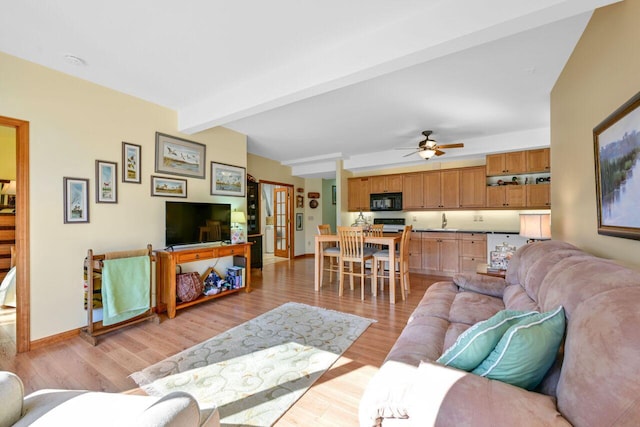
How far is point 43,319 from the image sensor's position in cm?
251

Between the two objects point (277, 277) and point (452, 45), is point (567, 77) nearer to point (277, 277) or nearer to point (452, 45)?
point (452, 45)

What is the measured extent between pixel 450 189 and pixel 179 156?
5.06m

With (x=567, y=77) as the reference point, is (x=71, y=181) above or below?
below

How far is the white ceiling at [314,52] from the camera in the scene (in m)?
Result: 1.80

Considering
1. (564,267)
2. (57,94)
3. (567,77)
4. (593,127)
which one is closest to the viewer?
(564,267)

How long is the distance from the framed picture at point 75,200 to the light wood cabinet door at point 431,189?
568 cm

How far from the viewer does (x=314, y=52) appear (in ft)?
7.73

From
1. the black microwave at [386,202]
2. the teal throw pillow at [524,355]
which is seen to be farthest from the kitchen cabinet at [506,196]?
the teal throw pillow at [524,355]

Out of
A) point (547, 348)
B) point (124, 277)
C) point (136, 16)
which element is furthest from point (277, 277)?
point (547, 348)

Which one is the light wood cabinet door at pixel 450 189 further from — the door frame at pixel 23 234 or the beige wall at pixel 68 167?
the door frame at pixel 23 234

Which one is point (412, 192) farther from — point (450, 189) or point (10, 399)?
point (10, 399)

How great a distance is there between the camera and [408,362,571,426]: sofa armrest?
778 mm

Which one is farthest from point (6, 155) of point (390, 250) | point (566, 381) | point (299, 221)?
point (566, 381)

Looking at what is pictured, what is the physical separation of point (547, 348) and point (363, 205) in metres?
5.64
